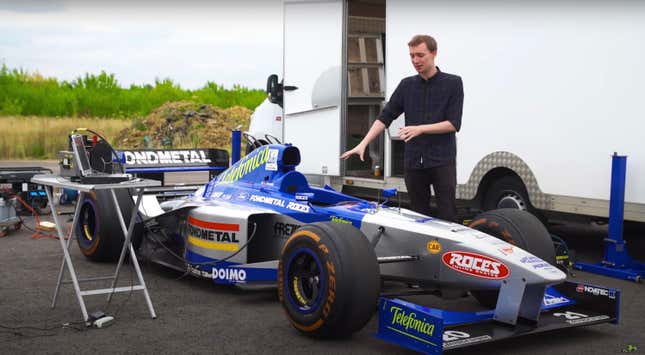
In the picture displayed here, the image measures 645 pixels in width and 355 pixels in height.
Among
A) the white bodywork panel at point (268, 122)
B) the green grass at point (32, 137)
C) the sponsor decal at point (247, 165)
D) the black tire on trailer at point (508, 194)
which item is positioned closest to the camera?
the sponsor decal at point (247, 165)

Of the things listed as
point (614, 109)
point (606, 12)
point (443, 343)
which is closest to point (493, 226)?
point (443, 343)

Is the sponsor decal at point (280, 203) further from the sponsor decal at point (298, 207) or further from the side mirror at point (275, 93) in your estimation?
the side mirror at point (275, 93)

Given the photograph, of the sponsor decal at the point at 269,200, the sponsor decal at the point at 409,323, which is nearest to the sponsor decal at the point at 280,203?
the sponsor decal at the point at 269,200

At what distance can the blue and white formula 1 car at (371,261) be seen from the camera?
490 centimetres

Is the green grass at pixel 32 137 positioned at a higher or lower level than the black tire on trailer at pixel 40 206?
higher

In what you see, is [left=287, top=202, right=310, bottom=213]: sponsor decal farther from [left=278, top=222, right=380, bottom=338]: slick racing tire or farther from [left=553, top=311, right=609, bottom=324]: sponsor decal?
[left=553, top=311, right=609, bottom=324]: sponsor decal

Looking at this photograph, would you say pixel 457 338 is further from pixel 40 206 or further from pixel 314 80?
pixel 40 206

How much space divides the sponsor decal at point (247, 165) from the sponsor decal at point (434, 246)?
2038 millimetres

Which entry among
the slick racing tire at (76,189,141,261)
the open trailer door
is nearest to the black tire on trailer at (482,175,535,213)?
the open trailer door

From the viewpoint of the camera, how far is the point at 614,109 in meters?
7.86

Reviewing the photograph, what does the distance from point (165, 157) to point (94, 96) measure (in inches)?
1024

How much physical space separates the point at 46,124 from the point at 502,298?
950 inches

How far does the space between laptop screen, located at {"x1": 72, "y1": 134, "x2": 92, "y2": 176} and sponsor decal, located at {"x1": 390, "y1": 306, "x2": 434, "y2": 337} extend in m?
2.45

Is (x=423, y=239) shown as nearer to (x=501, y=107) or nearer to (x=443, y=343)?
(x=443, y=343)
